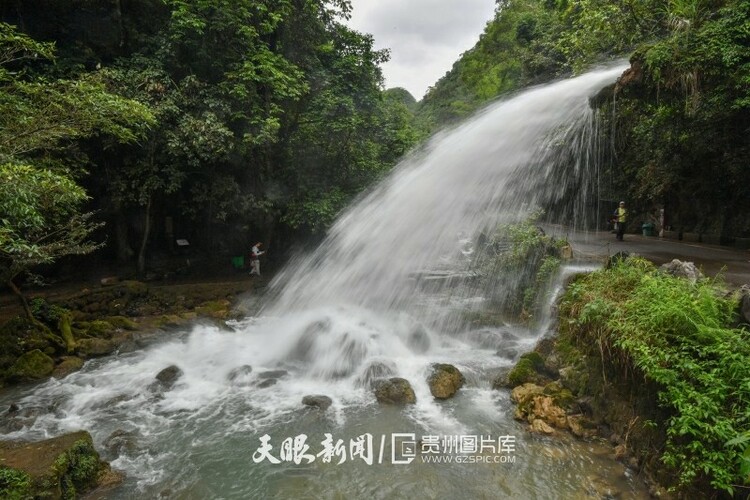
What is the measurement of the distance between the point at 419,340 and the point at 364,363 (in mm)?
1994

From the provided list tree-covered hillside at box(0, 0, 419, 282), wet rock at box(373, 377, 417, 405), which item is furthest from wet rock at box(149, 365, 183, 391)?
tree-covered hillside at box(0, 0, 419, 282)

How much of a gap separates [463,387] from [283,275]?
10964mm

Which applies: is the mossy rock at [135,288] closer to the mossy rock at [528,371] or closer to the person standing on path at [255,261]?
the person standing on path at [255,261]

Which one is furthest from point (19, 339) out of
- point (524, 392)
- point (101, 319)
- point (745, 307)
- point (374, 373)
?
point (745, 307)

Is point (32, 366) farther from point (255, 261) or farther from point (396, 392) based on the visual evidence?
point (396, 392)

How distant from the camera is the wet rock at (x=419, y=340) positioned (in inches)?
432

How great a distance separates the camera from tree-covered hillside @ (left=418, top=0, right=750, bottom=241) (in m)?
8.54

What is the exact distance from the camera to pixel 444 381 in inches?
336

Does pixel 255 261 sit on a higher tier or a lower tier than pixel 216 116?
lower

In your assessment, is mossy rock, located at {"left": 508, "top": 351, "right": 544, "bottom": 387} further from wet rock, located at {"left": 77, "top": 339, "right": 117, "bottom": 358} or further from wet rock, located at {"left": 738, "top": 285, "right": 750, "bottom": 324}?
wet rock, located at {"left": 77, "top": 339, "right": 117, "bottom": 358}

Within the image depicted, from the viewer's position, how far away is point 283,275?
1773cm

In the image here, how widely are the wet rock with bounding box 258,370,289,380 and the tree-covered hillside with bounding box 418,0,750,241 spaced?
11100mm

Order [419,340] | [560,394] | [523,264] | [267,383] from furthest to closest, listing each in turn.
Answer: [523,264] → [419,340] → [267,383] → [560,394]

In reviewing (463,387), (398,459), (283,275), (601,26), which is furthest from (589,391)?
(283,275)
